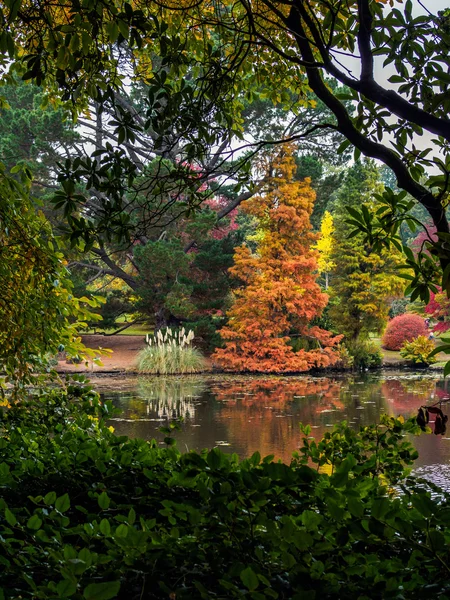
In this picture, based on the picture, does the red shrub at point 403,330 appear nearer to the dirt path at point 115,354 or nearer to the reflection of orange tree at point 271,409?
the reflection of orange tree at point 271,409

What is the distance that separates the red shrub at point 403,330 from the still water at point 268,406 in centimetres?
243

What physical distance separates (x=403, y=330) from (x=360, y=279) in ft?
5.77

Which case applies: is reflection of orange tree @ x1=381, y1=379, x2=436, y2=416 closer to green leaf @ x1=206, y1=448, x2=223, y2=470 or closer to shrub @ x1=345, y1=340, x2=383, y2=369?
shrub @ x1=345, y1=340, x2=383, y2=369

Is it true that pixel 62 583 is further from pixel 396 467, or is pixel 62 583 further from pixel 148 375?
pixel 148 375

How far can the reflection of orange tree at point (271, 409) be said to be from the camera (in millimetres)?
6426

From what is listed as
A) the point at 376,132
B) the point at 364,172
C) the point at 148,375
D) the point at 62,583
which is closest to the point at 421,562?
the point at 62,583

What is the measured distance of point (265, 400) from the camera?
945 cm

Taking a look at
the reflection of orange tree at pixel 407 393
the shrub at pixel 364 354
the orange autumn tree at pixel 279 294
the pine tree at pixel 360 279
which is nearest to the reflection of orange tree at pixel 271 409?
the reflection of orange tree at pixel 407 393

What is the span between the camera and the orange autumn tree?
1363cm

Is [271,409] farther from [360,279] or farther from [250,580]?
[250,580]

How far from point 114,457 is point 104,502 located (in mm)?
757

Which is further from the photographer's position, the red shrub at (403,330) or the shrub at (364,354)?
the red shrub at (403,330)

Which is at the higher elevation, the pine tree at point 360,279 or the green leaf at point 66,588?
the pine tree at point 360,279

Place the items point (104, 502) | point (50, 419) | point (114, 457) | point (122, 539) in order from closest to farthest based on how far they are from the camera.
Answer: point (122, 539) → point (104, 502) → point (114, 457) → point (50, 419)
